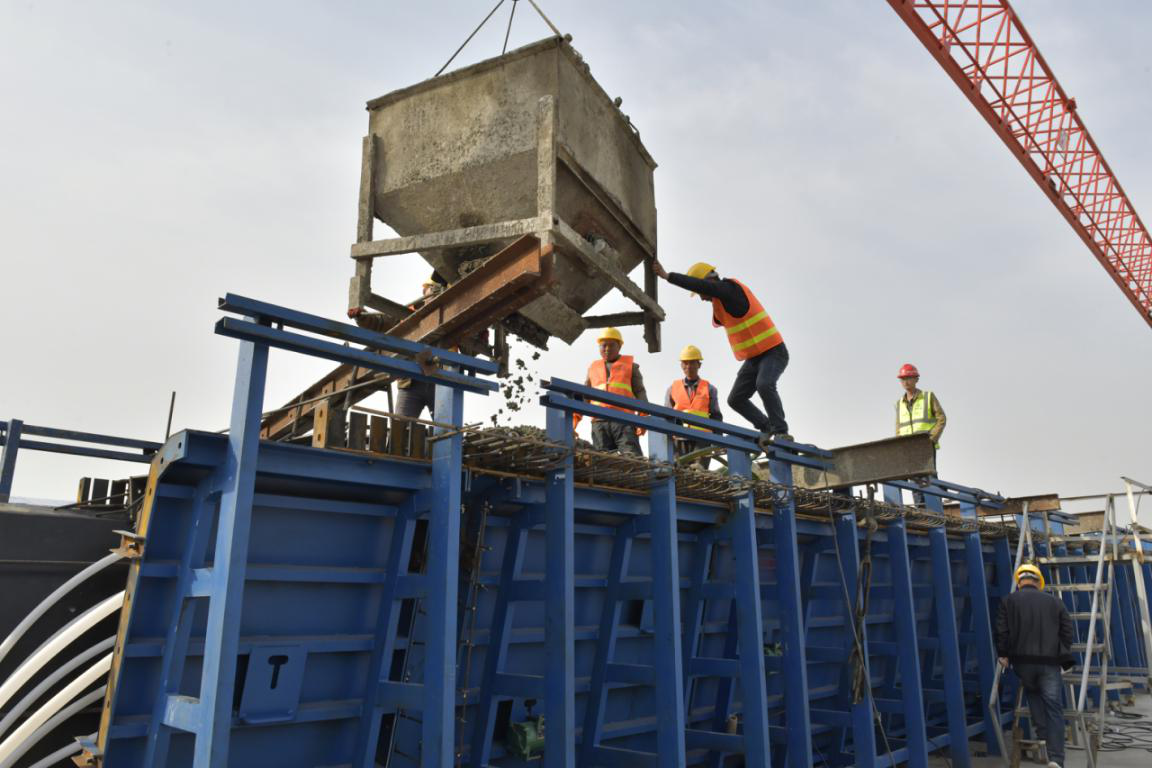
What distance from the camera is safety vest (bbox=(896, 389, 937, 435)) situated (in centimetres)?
1091

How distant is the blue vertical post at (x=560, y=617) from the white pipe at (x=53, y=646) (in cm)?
237

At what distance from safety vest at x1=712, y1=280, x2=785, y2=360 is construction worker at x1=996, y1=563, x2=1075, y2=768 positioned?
3941mm

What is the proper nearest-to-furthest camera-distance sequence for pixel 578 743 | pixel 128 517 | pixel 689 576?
1. pixel 128 517
2. pixel 578 743
3. pixel 689 576

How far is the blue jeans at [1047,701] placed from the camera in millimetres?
8273

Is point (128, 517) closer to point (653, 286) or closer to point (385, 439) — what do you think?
point (385, 439)

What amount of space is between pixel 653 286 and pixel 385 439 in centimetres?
326

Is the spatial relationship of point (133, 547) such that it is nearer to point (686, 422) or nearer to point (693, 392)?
point (686, 422)

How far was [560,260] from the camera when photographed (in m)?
6.30

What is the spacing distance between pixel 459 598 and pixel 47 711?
227cm

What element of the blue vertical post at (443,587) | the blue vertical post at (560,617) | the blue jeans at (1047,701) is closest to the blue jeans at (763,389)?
the blue vertical post at (560,617)

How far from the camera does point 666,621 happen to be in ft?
19.0

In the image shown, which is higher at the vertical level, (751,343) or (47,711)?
(751,343)

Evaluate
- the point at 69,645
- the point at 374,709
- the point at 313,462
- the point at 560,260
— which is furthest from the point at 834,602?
the point at 69,645

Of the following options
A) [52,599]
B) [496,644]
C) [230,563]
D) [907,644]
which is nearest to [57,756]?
[52,599]
